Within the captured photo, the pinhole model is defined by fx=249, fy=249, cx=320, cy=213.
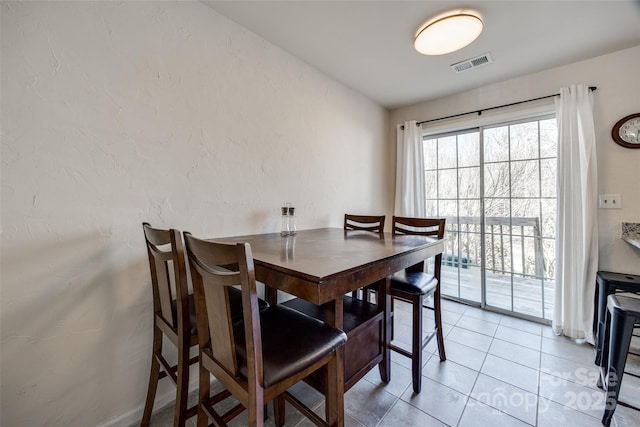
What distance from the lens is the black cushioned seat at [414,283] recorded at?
155cm

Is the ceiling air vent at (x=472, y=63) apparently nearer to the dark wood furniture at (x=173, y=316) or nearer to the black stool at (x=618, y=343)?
the black stool at (x=618, y=343)

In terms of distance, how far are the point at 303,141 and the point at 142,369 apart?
192 centimetres

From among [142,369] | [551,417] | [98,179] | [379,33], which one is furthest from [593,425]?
[98,179]

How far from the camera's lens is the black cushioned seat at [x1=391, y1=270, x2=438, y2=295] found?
1553mm

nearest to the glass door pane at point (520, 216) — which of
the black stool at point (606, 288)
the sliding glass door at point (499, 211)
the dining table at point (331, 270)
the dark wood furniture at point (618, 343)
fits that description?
the sliding glass door at point (499, 211)

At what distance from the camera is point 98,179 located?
122 cm

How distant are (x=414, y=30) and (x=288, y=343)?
217 centimetres

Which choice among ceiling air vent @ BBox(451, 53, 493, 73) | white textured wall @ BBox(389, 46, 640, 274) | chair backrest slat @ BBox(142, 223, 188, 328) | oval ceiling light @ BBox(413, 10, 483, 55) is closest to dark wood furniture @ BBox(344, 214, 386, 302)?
oval ceiling light @ BBox(413, 10, 483, 55)

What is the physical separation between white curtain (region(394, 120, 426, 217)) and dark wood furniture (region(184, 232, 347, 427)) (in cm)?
242

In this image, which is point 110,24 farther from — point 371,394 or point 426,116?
point 426,116

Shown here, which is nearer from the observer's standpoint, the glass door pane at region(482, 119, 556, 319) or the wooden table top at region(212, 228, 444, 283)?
the wooden table top at region(212, 228, 444, 283)

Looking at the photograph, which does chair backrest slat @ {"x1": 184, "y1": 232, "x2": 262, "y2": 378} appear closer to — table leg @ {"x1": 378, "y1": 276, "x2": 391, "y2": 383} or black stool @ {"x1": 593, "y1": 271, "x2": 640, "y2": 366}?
table leg @ {"x1": 378, "y1": 276, "x2": 391, "y2": 383}

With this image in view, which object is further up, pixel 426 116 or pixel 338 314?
pixel 426 116

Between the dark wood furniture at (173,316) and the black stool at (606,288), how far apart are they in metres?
2.49
